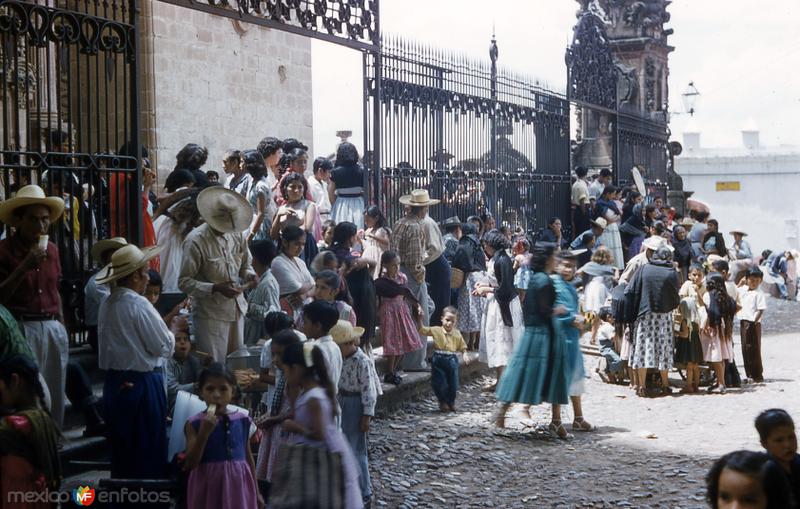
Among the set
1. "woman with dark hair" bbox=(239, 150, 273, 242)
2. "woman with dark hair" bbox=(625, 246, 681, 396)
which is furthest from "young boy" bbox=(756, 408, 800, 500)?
"woman with dark hair" bbox=(625, 246, 681, 396)

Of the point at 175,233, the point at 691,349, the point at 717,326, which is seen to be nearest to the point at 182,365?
the point at 175,233

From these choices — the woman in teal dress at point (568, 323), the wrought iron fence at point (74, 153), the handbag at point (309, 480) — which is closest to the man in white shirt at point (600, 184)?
the woman in teal dress at point (568, 323)

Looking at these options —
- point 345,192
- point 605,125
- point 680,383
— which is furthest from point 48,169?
point 605,125

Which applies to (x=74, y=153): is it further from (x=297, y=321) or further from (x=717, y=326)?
(x=717, y=326)

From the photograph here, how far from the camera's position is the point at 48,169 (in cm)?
764

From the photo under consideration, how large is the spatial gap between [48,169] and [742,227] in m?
43.7

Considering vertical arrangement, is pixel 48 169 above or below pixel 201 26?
below

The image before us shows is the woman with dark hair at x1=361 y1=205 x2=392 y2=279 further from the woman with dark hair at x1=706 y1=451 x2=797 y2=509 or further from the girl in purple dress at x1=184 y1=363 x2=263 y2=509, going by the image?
the woman with dark hair at x1=706 y1=451 x2=797 y2=509

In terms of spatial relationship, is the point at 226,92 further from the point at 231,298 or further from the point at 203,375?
the point at 203,375

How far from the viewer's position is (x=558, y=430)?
9930mm

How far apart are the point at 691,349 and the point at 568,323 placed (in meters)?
3.46

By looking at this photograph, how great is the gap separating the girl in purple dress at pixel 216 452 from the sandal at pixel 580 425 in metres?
5.13

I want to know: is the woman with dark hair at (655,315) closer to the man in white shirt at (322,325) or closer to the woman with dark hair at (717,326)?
the woman with dark hair at (717,326)

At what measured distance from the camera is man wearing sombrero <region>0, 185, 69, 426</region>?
6648mm
